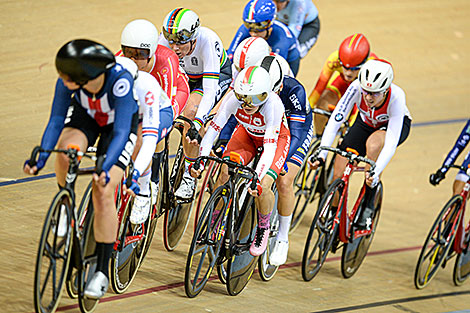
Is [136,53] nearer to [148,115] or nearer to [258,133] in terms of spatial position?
[148,115]

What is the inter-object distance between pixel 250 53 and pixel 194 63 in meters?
0.54

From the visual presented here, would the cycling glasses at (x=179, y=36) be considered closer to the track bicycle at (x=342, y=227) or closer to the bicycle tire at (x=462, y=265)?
the track bicycle at (x=342, y=227)

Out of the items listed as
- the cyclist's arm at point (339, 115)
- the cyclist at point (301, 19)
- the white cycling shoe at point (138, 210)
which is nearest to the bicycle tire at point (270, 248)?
the cyclist's arm at point (339, 115)

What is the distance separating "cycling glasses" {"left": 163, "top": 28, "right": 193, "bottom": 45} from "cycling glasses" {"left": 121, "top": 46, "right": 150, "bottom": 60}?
0.74 meters

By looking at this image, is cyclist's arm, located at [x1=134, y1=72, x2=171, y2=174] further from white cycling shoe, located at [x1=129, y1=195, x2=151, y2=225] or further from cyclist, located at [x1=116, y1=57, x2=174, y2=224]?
white cycling shoe, located at [x1=129, y1=195, x2=151, y2=225]

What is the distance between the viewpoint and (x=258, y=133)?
16.1 feet

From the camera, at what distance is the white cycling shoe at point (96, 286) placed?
386 centimetres

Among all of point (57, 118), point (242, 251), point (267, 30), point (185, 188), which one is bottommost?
point (242, 251)

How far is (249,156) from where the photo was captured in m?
4.95

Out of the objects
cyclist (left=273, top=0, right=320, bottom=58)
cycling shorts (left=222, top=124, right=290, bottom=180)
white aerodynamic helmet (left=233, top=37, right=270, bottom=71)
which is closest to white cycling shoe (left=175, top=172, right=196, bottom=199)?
cycling shorts (left=222, top=124, right=290, bottom=180)

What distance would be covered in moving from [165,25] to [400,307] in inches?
98.9

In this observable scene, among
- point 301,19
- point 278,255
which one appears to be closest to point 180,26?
point 278,255

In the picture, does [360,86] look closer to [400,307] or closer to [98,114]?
[400,307]

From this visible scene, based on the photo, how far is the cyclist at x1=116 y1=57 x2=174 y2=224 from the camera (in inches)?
154
